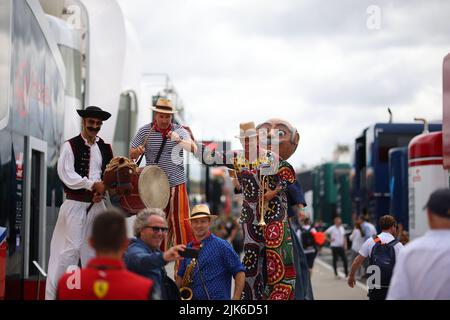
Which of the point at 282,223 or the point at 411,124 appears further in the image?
the point at 411,124

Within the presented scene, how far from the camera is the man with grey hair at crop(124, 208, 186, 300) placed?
5.72 meters

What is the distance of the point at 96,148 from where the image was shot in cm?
764

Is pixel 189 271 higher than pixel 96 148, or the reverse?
pixel 96 148

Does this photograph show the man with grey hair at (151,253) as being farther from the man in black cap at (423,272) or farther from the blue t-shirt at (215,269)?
the man in black cap at (423,272)

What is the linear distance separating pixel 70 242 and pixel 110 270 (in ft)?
10.1

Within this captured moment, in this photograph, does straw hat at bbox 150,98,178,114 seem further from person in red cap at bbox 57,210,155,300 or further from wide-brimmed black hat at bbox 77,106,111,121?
person in red cap at bbox 57,210,155,300

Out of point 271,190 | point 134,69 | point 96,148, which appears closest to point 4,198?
point 96,148

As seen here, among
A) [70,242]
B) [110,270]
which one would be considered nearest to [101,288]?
[110,270]

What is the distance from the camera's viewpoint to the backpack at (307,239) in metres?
19.0

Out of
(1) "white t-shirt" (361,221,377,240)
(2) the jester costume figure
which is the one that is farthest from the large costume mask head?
(1) "white t-shirt" (361,221,377,240)

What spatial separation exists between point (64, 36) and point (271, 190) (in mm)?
4469

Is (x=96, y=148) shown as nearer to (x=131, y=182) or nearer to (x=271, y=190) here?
(x=131, y=182)

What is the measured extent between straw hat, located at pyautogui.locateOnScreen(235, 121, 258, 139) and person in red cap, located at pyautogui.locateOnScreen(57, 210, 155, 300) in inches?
159
